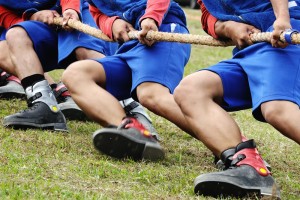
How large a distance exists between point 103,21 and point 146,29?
563mm

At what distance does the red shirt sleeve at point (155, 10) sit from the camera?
16.1 feet

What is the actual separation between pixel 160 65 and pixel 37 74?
105cm

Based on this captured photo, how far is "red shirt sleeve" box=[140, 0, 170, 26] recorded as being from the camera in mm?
4910

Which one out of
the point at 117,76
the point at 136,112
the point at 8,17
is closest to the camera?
the point at 117,76

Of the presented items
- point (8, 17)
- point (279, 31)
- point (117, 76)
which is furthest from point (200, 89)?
point (8, 17)

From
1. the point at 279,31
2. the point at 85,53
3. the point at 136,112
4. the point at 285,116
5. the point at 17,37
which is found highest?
the point at 279,31

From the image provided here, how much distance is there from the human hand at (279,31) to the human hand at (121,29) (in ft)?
4.09

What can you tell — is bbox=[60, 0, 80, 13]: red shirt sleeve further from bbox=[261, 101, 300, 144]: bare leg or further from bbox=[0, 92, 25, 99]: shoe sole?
bbox=[261, 101, 300, 144]: bare leg

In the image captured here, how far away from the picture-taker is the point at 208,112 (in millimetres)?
4039

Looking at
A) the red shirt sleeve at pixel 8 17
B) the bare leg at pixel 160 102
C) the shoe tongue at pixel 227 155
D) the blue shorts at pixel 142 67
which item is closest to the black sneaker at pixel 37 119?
the blue shorts at pixel 142 67

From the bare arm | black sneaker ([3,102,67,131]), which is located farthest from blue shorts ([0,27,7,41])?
the bare arm

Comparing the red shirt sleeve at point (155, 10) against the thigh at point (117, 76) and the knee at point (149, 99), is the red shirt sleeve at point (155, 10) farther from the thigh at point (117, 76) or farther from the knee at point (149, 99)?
the knee at point (149, 99)

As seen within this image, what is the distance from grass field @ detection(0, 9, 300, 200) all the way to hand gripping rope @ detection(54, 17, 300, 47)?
675 millimetres

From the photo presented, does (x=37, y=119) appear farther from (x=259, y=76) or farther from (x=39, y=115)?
(x=259, y=76)
